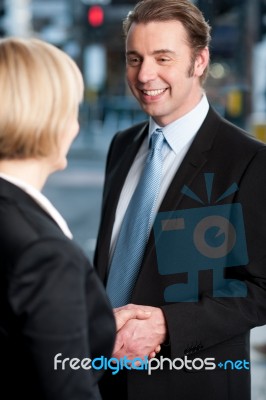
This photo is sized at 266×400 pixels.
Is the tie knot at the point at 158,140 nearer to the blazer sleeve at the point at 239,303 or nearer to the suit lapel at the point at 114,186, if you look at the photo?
the suit lapel at the point at 114,186

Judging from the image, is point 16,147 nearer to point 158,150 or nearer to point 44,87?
point 44,87

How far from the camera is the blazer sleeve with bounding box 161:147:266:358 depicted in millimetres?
2404

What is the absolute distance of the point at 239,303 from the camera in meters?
2.44

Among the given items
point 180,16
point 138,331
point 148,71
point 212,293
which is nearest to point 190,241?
point 212,293

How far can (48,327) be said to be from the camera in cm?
158

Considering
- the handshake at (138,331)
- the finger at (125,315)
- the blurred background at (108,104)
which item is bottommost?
the blurred background at (108,104)

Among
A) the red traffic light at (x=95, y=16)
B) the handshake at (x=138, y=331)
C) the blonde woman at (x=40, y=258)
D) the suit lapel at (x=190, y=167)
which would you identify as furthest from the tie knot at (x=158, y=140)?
the red traffic light at (x=95, y=16)

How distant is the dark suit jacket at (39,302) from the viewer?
157cm

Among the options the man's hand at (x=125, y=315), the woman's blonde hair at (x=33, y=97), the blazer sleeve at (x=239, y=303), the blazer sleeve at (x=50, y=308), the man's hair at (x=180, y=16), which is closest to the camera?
the blazer sleeve at (x=50, y=308)

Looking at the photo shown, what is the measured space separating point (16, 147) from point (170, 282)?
0.90m

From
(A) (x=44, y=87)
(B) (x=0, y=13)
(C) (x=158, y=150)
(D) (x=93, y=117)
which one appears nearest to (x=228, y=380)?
(C) (x=158, y=150)

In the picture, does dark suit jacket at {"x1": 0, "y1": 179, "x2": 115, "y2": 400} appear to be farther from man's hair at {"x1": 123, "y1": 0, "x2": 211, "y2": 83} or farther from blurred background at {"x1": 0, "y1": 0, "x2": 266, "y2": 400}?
blurred background at {"x1": 0, "y1": 0, "x2": 266, "y2": 400}
